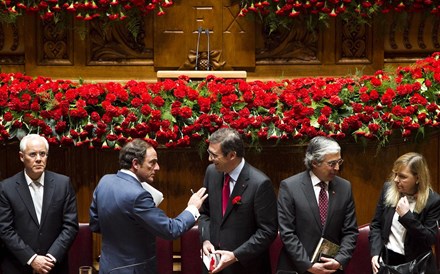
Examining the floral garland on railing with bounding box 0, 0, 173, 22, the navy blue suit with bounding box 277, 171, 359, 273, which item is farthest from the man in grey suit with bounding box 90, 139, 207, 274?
the floral garland on railing with bounding box 0, 0, 173, 22

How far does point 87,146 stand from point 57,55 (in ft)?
6.35

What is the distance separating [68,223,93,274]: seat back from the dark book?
1651mm

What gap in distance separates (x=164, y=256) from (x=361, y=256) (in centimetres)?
132

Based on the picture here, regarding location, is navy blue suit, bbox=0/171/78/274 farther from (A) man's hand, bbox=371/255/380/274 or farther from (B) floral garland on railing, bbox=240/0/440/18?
(B) floral garland on railing, bbox=240/0/440/18

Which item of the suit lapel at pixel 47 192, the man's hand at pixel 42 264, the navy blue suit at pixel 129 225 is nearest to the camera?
the navy blue suit at pixel 129 225

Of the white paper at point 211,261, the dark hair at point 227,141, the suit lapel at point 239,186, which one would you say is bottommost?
the white paper at point 211,261

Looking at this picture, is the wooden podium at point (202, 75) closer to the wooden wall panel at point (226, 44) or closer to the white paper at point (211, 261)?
the wooden wall panel at point (226, 44)

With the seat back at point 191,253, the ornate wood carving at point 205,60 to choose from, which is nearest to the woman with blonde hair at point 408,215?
the seat back at point 191,253

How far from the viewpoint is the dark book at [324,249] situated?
4.93 meters

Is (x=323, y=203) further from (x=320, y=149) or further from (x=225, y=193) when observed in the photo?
(x=225, y=193)

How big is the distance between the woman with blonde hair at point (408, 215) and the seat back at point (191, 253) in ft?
4.04

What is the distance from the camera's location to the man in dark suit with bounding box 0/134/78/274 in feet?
17.5

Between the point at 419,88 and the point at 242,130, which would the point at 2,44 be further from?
the point at 419,88

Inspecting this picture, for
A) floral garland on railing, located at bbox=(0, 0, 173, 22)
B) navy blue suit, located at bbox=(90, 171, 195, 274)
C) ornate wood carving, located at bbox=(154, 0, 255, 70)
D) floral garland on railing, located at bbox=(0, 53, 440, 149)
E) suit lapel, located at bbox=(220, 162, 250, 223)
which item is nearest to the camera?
navy blue suit, located at bbox=(90, 171, 195, 274)
